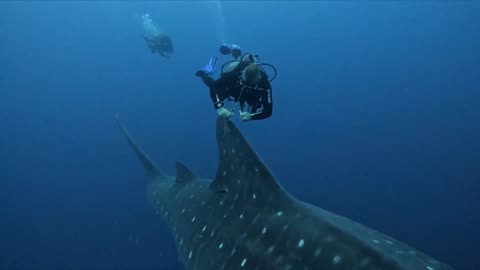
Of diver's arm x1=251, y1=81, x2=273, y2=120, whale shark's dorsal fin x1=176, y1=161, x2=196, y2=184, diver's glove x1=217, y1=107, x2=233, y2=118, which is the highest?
diver's glove x1=217, y1=107, x2=233, y2=118

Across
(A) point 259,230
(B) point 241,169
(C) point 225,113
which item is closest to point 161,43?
(C) point 225,113

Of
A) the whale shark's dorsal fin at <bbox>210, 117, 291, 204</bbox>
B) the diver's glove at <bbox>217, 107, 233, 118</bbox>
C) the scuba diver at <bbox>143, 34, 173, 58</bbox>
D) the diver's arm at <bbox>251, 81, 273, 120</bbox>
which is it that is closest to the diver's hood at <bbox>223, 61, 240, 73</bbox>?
the diver's arm at <bbox>251, 81, 273, 120</bbox>

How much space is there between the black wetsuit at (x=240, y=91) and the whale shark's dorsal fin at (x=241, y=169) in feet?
3.62

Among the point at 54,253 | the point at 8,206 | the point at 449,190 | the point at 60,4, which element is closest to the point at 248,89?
the point at 54,253

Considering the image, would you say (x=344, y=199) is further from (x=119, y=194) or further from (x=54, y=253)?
(x=54, y=253)

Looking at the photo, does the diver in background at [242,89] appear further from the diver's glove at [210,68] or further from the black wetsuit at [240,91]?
the diver's glove at [210,68]

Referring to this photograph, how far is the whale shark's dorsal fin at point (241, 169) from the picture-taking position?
3428mm

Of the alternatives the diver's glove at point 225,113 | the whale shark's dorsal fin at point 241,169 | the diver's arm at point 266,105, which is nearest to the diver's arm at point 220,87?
the diver's arm at point 266,105

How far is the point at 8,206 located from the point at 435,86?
46419 millimetres

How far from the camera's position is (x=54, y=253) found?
56.0ft

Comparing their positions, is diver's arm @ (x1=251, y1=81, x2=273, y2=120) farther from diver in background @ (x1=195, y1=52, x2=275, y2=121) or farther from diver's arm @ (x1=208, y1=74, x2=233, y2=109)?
diver's arm @ (x1=208, y1=74, x2=233, y2=109)

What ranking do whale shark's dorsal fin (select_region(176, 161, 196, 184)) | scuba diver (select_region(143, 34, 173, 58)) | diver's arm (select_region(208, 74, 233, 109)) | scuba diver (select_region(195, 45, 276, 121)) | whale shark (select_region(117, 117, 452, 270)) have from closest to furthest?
1. whale shark (select_region(117, 117, 452, 270))
2. scuba diver (select_region(195, 45, 276, 121))
3. diver's arm (select_region(208, 74, 233, 109))
4. whale shark's dorsal fin (select_region(176, 161, 196, 184))
5. scuba diver (select_region(143, 34, 173, 58))

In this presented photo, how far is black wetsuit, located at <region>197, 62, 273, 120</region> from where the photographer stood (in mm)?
5008

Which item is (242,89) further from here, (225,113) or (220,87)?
(225,113)
